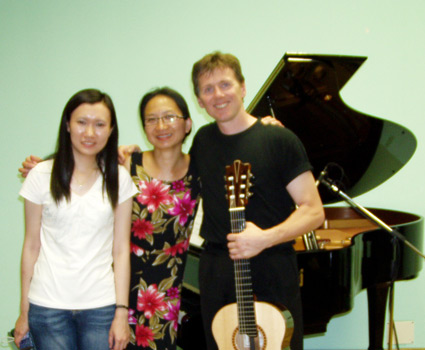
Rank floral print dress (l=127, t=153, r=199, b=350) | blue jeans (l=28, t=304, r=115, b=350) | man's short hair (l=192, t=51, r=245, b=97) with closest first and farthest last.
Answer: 1. blue jeans (l=28, t=304, r=115, b=350)
2. man's short hair (l=192, t=51, r=245, b=97)
3. floral print dress (l=127, t=153, r=199, b=350)

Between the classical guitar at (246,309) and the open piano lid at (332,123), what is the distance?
79 centimetres

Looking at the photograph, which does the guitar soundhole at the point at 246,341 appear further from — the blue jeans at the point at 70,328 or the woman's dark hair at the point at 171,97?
the woman's dark hair at the point at 171,97

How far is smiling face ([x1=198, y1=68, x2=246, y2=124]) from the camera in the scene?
5.66 feet

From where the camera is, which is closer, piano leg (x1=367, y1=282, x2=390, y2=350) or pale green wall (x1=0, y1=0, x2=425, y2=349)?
piano leg (x1=367, y1=282, x2=390, y2=350)

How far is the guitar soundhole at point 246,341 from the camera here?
1673mm

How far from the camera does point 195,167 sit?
201 centimetres

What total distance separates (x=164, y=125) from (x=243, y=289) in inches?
31.5

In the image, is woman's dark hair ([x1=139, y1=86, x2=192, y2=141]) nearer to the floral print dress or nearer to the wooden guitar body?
the floral print dress

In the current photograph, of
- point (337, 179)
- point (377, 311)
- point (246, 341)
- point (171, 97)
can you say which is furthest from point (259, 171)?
point (377, 311)

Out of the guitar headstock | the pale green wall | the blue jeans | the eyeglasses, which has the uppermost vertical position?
the pale green wall

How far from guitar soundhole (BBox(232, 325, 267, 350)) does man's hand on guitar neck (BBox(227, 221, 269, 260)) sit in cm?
32

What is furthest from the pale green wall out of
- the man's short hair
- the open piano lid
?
the man's short hair

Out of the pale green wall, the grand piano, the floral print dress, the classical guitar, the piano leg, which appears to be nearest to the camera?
the classical guitar

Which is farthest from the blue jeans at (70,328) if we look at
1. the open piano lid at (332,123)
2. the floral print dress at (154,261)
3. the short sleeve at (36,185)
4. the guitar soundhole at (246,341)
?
the open piano lid at (332,123)
